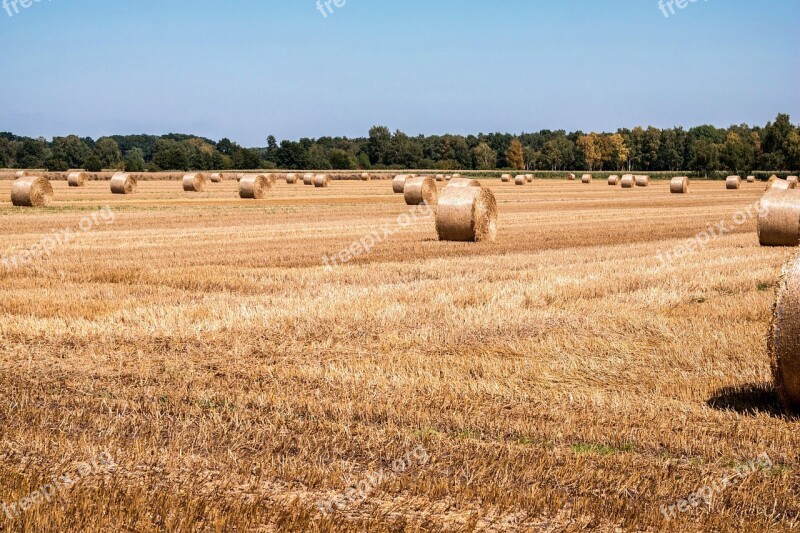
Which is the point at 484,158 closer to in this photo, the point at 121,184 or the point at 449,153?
the point at 449,153

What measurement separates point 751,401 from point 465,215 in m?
14.5

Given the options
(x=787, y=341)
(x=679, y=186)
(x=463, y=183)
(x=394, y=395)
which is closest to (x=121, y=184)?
(x=463, y=183)

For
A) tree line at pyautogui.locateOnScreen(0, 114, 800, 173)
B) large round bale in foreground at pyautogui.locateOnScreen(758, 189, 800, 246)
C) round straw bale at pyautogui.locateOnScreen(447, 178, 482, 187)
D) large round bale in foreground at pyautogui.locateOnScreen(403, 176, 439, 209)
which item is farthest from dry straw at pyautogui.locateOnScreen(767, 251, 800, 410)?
tree line at pyautogui.locateOnScreen(0, 114, 800, 173)

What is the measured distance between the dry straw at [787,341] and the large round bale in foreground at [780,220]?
14.0 meters

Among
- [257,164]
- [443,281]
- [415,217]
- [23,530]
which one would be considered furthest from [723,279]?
[257,164]

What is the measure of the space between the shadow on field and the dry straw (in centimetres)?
14

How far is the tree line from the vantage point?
105 meters

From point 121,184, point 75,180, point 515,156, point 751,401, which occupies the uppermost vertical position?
point 75,180

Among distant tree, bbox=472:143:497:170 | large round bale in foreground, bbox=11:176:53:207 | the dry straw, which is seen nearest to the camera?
the dry straw

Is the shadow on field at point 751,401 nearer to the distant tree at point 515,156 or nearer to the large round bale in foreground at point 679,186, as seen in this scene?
the large round bale in foreground at point 679,186

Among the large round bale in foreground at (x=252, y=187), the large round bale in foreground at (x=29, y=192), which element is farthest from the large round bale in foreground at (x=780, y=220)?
the large round bale in foreground at (x=252, y=187)

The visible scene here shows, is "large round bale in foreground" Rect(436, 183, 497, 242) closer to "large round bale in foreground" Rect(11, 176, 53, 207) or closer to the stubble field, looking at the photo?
the stubble field

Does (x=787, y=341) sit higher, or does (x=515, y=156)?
(x=515, y=156)

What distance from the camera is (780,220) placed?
20703 mm
